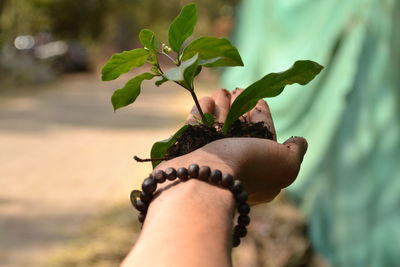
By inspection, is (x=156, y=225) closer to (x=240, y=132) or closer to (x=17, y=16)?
(x=240, y=132)

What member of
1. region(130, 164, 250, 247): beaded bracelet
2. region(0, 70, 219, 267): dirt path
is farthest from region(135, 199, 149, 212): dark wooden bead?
region(0, 70, 219, 267): dirt path

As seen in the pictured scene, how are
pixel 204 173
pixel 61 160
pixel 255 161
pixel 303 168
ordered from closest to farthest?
1. pixel 204 173
2. pixel 255 161
3. pixel 303 168
4. pixel 61 160

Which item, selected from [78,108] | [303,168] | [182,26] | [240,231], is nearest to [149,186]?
[240,231]

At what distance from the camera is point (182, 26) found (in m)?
1.61

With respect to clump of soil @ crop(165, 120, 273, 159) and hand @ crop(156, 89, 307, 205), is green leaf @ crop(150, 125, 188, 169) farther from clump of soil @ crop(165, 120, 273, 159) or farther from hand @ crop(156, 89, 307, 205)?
hand @ crop(156, 89, 307, 205)

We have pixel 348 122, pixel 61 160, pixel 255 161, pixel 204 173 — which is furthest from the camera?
pixel 61 160

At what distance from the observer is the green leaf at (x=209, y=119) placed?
5.50 ft

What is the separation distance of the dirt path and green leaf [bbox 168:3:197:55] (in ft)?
15.7

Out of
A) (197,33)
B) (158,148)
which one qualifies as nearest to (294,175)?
(158,148)

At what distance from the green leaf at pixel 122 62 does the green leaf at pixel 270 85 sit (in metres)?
0.19

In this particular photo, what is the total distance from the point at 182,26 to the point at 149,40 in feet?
0.21

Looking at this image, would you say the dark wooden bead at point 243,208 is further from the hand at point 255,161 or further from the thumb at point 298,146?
the thumb at point 298,146

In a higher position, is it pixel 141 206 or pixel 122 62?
pixel 122 62

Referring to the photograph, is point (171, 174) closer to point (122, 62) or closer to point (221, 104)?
point (122, 62)
